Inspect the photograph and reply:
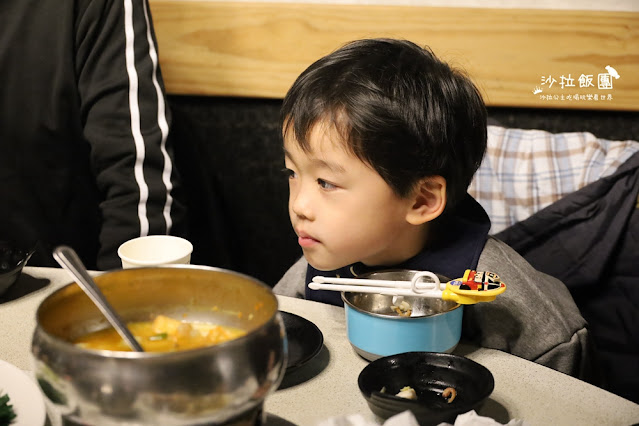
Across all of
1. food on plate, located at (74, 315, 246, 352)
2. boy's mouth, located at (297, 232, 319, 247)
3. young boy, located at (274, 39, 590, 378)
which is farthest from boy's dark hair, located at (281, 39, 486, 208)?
food on plate, located at (74, 315, 246, 352)

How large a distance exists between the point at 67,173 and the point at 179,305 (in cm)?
147

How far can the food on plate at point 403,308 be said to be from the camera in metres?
1.21

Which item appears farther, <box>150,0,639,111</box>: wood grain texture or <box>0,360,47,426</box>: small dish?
<box>150,0,639,111</box>: wood grain texture

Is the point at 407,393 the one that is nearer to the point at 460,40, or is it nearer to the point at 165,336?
the point at 165,336

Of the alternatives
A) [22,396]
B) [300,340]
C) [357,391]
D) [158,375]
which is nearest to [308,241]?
[300,340]

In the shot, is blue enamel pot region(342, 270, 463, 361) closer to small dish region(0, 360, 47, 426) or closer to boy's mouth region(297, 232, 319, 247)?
boy's mouth region(297, 232, 319, 247)

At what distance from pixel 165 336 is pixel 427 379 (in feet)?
1.34

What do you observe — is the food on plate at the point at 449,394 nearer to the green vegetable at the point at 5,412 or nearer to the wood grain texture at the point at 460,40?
the green vegetable at the point at 5,412

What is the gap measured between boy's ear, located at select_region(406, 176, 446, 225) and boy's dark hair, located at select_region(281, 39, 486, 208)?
0.02m

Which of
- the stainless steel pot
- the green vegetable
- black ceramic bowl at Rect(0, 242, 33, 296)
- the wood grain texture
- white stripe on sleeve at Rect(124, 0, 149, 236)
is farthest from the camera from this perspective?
the wood grain texture

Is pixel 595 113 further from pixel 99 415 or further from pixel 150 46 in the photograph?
pixel 99 415

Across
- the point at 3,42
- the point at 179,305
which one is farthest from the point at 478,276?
the point at 3,42

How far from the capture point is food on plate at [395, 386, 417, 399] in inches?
35.6

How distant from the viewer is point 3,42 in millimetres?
1994
